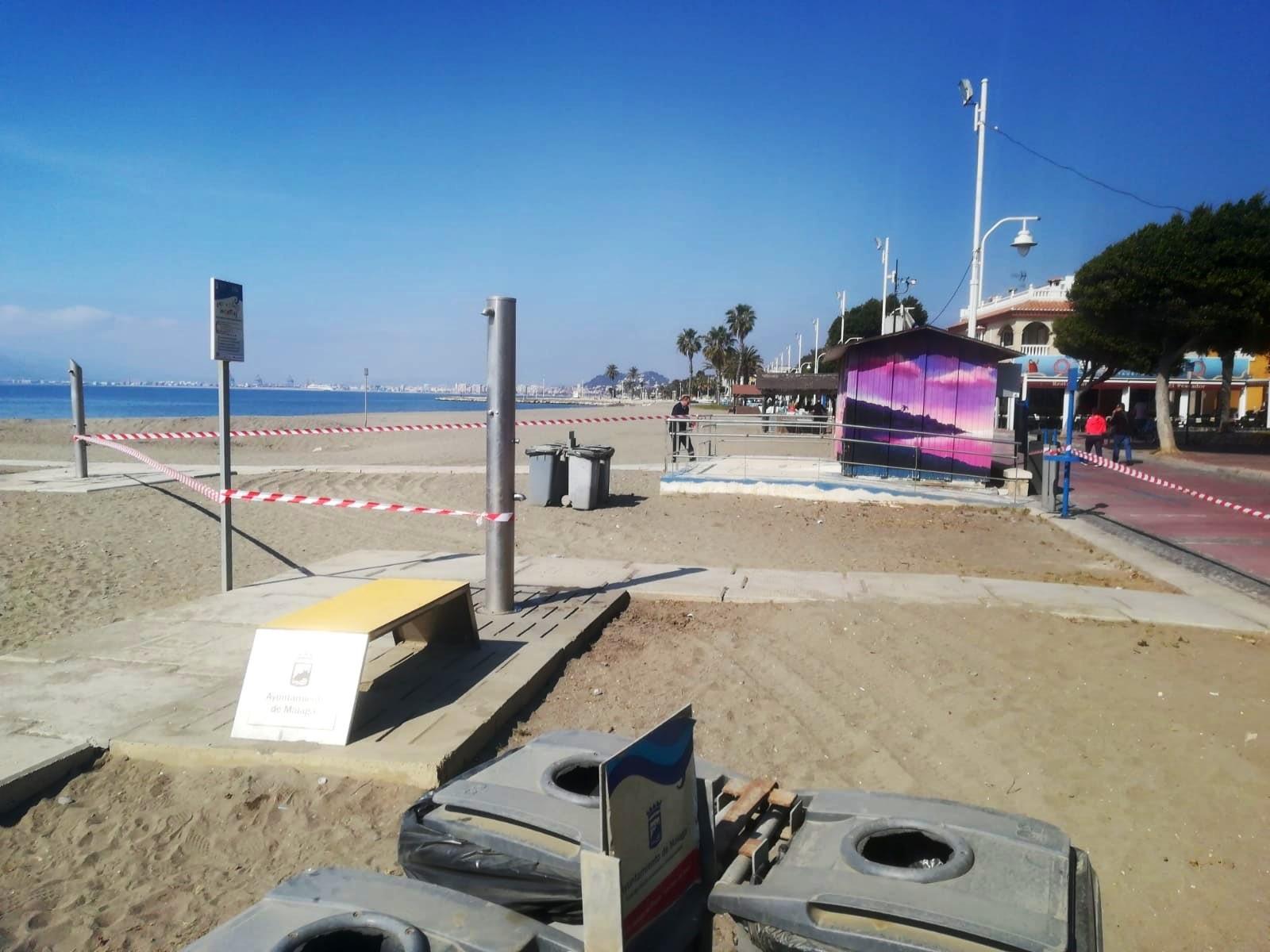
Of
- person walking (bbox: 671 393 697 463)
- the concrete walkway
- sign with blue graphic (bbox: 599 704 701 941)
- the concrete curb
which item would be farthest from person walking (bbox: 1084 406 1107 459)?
the concrete curb

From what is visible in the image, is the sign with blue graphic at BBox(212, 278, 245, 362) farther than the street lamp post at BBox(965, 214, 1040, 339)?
No

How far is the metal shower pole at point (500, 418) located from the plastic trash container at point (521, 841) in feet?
11.5

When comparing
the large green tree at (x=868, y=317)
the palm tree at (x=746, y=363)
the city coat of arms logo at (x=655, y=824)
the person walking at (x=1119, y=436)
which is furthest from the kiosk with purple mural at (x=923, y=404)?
the palm tree at (x=746, y=363)

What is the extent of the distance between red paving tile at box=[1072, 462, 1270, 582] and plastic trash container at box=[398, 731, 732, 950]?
9534 mm

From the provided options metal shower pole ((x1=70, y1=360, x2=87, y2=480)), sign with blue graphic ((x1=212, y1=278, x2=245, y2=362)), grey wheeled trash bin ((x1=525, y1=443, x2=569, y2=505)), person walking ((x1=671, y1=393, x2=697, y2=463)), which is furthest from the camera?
person walking ((x1=671, y1=393, x2=697, y2=463))

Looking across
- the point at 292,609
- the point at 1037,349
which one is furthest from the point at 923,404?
the point at 1037,349

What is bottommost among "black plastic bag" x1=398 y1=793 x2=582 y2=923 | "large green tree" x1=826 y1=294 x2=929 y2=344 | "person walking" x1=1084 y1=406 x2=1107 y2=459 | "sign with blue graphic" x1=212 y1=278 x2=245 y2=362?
"black plastic bag" x1=398 y1=793 x2=582 y2=923

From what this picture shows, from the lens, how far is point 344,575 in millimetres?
7934

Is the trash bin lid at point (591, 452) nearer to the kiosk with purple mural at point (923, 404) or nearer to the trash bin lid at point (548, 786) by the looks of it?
the kiosk with purple mural at point (923, 404)

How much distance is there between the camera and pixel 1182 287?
27.6 m

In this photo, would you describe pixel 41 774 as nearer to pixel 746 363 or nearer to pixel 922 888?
pixel 922 888

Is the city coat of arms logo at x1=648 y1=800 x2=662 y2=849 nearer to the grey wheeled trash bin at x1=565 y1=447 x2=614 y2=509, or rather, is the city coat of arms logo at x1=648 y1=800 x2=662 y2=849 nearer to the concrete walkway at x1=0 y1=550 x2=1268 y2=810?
the concrete walkway at x1=0 y1=550 x2=1268 y2=810

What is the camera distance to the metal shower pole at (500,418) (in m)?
6.21

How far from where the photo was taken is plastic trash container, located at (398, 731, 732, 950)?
2.43m
